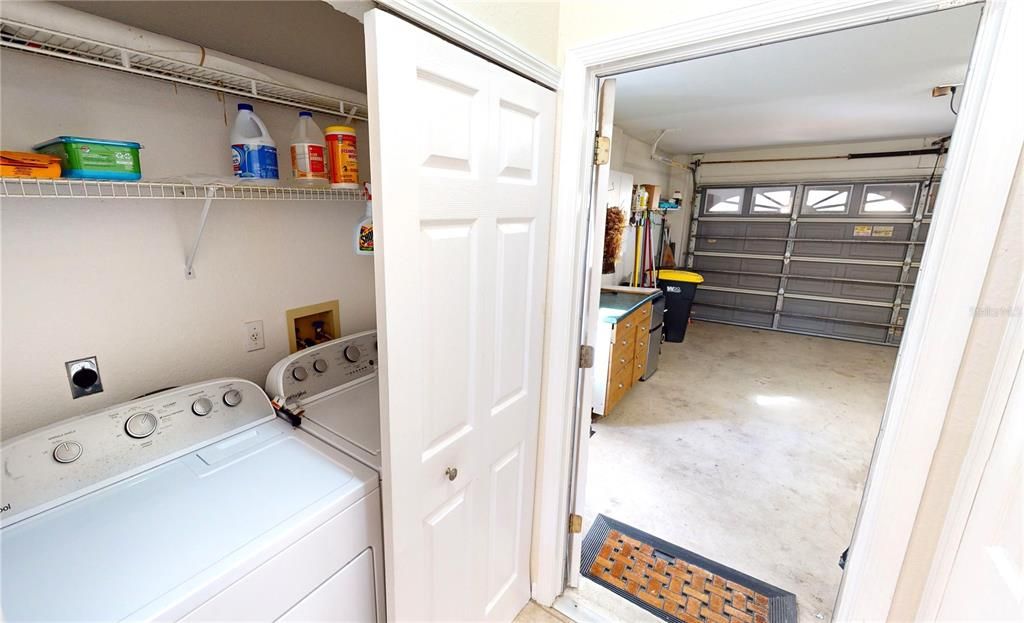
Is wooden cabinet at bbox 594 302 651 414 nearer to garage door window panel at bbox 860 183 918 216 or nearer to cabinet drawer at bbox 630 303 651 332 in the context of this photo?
cabinet drawer at bbox 630 303 651 332

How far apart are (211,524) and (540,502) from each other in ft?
3.47

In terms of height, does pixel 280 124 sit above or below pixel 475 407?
above

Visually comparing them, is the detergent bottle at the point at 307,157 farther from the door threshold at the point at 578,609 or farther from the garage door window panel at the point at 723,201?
the garage door window panel at the point at 723,201

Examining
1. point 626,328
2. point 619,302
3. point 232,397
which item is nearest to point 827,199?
point 619,302

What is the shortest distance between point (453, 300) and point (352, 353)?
0.71 metres

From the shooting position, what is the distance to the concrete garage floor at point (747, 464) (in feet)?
6.51

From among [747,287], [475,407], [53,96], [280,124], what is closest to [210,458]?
[475,407]

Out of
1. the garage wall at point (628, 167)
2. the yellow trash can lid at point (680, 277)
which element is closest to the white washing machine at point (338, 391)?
the garage wall at point (628, 167)

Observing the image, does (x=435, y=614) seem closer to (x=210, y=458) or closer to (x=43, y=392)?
(x=210, y=458)

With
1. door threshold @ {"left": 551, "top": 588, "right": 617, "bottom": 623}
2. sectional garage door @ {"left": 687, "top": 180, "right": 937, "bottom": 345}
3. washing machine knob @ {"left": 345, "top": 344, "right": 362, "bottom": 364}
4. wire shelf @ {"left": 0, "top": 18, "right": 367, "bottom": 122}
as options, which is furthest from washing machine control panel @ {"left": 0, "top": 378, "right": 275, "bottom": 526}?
sectional garage door @ {"left": 687, "top": 180, "right": 937, "bottom": 345}

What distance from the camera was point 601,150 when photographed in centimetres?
134

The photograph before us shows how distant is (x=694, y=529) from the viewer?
214 centimetres

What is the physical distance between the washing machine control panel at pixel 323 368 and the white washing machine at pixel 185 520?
135 mm

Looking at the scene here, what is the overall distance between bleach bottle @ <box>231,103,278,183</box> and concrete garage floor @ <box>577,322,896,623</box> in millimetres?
1965
